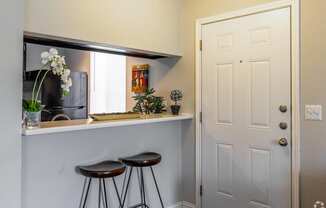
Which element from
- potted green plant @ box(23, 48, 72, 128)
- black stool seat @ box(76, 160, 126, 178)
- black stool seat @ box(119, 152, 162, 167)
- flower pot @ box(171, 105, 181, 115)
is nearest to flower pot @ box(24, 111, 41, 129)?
potted green plant @ box(23, 48, 72, 128)

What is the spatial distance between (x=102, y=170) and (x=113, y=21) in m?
1.34

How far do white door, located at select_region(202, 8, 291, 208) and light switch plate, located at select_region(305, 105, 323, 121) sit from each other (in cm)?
15

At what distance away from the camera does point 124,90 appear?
3986mm

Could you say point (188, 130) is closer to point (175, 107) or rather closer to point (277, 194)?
point (175, 107)

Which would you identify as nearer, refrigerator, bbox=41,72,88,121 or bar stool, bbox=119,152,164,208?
bar stool, bbox=119,152,164,208

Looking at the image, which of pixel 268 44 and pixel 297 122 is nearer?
pixel 297 122

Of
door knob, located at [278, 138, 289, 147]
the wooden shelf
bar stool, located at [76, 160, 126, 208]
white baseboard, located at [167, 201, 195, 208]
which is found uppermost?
the wooden shelf

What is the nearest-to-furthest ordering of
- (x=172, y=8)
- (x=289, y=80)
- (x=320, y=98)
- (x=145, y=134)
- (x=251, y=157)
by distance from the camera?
(x=320, y=98) < (x=289, y=80) < (x=251, y=157) < (x=145, y=134) < (x=172, y=8)

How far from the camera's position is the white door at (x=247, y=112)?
252cm

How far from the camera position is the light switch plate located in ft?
7.59

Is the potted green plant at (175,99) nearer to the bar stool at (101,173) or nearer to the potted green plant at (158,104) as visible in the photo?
the potted green plant at (158,104)

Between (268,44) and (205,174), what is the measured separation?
1512 mm

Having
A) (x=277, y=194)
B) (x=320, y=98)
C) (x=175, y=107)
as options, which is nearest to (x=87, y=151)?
(x=175, y=107)

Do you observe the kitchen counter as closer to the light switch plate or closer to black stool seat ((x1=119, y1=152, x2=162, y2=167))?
black stool seat ((x1=119, y1=152, x2=162, y2=167))
